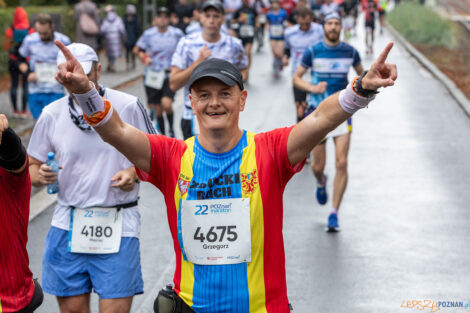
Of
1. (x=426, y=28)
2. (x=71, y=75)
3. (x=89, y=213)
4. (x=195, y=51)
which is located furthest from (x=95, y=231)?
(x=426, y=28)

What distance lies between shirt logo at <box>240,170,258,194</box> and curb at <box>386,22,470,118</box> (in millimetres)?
12809

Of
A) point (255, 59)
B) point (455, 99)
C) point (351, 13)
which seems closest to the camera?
point (455, 99)

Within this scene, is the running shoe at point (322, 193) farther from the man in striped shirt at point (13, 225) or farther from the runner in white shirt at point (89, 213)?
the man in striped shirt at point (13, 225)

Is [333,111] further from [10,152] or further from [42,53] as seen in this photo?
[42,53]

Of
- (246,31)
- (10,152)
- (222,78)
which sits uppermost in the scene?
(222,78)

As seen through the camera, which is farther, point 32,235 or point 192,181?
point 32,235

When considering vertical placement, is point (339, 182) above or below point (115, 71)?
above

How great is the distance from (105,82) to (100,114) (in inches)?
709

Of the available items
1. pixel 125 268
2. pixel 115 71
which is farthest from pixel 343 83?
pixel 115 71

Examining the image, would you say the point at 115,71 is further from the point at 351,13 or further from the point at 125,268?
the point at 125,268

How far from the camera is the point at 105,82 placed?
21.2 m

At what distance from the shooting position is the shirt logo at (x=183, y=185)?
151 inches

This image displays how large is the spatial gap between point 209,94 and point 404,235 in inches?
201

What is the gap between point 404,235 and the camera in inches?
333
